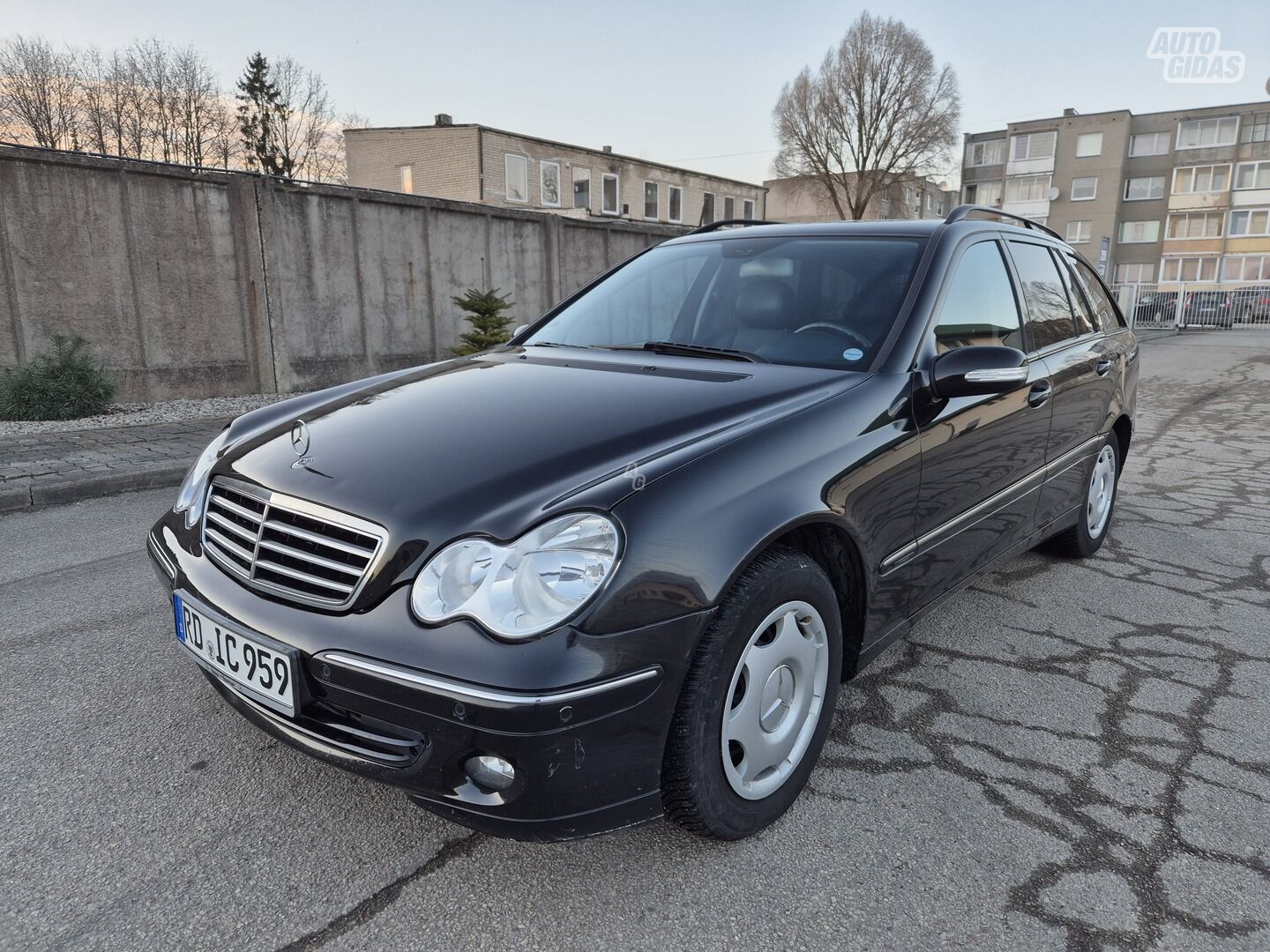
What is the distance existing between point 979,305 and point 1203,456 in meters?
5.44

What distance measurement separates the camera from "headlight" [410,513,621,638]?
1614 millimetres

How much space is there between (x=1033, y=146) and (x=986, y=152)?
13.1ft

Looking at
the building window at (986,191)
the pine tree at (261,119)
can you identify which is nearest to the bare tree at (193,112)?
the pine tree at (261,119)

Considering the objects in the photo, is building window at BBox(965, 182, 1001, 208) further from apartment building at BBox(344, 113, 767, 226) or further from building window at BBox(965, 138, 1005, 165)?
apartment building at BBox(344, 113, 767, 226)

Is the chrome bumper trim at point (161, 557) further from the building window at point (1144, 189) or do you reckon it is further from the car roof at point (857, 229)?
the building window at point (1144, 189)

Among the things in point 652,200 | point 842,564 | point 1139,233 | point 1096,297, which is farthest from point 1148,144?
point 842,564

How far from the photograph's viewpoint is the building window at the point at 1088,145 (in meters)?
54.8

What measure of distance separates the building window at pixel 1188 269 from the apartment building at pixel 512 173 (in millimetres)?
38539

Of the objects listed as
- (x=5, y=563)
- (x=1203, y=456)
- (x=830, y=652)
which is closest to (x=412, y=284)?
(x=5, y=563)

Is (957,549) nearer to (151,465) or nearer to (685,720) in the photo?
(685,720)

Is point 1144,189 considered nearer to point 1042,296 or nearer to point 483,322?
point 483,322

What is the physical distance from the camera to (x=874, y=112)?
4016 cm

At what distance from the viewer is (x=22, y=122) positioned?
1208 inches

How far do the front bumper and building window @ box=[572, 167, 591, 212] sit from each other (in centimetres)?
3121
